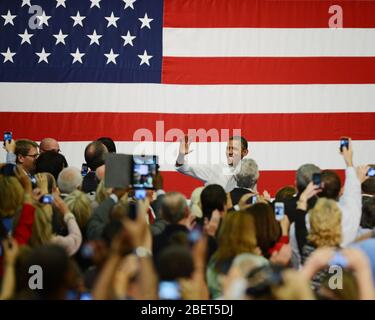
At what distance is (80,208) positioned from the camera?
13.5 ft

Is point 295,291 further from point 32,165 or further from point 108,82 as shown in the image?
point 108,82

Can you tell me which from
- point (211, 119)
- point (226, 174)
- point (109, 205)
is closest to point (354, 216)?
point (109, 205)

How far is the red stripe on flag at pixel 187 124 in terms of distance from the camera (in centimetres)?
761

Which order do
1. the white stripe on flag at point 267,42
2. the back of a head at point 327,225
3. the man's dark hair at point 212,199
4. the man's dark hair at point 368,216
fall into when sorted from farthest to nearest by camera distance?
the white stripe on flag at point 267,42, the man's dark hair at point 368,216, the man's dark hair at point 212,199, the back of a head at point 327,225

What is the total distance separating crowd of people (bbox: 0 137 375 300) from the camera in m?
2.44

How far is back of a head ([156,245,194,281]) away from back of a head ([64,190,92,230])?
61.6 inches

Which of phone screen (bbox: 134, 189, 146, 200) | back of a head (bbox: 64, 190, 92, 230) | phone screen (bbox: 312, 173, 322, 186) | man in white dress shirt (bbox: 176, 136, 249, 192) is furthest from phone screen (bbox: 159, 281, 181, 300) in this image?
man in white dress shirt (bbox: 176, 136, 249, 192)

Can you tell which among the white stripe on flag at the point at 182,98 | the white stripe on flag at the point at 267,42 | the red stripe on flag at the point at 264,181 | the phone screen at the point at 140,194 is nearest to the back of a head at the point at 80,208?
the phone screen at the point at 140,194

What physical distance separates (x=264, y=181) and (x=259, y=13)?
6.07 ft

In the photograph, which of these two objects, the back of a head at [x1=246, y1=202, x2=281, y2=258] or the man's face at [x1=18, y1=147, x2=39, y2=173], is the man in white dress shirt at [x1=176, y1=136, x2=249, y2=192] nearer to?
the man's face at [x1=18, y1=147, x2=39, y2=173]

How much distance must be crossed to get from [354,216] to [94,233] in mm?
1442

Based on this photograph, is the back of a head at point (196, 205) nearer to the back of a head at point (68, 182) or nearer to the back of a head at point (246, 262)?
the back of a head at point (68, 182)

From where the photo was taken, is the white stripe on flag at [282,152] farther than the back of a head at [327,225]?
Yes

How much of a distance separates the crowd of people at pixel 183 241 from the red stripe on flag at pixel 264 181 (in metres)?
2.23
